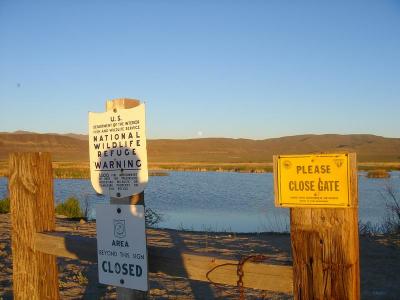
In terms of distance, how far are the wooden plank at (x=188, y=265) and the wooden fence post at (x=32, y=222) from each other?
11 centimetres

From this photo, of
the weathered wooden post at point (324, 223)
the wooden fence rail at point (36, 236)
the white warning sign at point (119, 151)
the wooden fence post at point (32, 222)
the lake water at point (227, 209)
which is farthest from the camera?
the lake water at point (227, 209)

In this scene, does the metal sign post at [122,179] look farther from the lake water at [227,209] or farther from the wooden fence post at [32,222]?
the lake water at [227,209]

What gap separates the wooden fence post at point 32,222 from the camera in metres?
3.31

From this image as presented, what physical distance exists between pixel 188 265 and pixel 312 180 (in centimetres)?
93

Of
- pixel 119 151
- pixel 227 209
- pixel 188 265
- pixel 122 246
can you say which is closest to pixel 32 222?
pixel 122 246

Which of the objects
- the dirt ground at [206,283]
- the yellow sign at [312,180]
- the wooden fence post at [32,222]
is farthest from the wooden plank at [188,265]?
the dirt ground at [206,283]

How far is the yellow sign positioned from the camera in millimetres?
1871

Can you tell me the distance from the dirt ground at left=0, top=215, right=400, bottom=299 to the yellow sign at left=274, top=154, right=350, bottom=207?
186 cm

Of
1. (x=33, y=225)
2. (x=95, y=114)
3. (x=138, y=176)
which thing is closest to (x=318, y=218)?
(x=138, y=176)

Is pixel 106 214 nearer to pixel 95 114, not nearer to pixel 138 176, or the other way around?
pixel 138 176

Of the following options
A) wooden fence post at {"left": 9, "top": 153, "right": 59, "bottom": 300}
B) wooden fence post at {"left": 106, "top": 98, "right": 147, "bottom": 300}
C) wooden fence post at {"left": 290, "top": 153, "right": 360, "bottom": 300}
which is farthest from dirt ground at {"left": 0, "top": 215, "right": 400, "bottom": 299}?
wooden fence post at {"left": 290, "top": 153, "right": 360, "bottom": 300}

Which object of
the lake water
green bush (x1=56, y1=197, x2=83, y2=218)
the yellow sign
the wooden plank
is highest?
the yellow sign

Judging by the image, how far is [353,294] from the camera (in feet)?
6.11

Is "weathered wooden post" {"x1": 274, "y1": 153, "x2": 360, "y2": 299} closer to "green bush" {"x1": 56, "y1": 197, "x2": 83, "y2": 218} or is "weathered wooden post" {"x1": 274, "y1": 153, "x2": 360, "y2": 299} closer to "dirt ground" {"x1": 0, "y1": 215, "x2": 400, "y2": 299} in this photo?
"dirt ground" {"x1": 0, "y1": 215, "x2": 400, "y2": 299}
